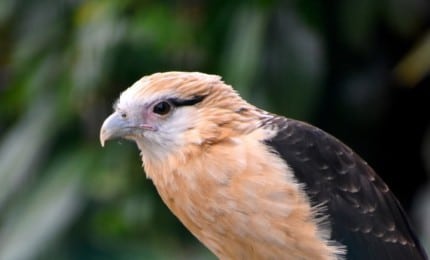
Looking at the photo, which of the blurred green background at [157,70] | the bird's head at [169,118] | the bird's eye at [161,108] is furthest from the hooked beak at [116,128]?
the blurred green background at [157,70]

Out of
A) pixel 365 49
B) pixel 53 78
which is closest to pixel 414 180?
pixel 365 49

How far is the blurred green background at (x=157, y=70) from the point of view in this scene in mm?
9477

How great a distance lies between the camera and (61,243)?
32.0 feet

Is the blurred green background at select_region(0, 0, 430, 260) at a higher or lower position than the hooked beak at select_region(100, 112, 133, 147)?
lower

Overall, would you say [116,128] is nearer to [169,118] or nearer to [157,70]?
[169,118]

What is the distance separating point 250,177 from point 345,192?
0.54 meters

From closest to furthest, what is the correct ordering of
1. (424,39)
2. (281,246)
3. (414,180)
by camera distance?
(281,246) → (424,39) → (414,180)

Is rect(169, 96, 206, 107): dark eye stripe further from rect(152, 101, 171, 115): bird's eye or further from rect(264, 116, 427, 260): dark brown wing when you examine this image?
rect(264, 116, 427, 260): dark brown wing

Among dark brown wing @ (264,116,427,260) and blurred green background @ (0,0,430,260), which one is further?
blurred green background @ (0,0,430,260)

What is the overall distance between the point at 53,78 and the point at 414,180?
239 cm

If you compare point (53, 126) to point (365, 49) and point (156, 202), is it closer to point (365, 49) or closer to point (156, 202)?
point (156, 202)

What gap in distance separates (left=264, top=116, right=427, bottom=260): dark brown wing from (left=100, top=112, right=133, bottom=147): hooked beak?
2.03 feet

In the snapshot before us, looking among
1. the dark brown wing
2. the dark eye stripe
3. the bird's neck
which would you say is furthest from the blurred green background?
the bird's neck

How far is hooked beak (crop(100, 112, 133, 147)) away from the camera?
23.0 feet
